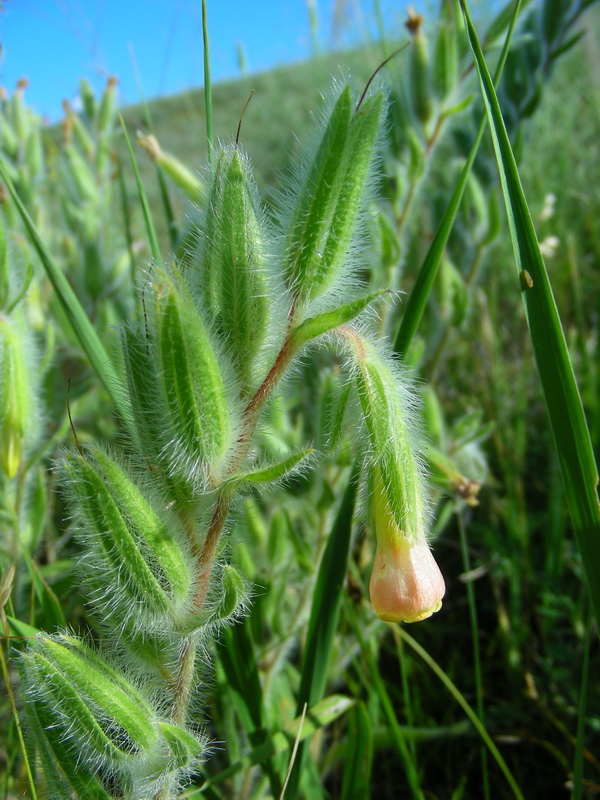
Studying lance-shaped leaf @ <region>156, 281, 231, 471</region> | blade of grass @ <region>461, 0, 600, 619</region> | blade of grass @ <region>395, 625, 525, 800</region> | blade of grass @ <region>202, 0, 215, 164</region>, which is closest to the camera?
lance-shaped leaf @ <region>156, 281, 231, 471</region>

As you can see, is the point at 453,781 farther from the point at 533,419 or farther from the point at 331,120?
the point at 331,120

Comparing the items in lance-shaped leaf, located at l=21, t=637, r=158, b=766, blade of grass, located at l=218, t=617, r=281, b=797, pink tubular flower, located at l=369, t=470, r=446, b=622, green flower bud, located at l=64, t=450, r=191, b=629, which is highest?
green flower bud, located at l=64, t=450, r=191, b=629

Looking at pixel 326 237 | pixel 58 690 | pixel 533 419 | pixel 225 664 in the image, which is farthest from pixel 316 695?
pixel 533 419

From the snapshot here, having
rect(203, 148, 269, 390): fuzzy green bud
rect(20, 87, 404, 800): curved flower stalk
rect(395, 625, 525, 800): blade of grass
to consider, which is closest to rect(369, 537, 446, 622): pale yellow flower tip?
rect(20, 87, 404, 800): curved flower stalk

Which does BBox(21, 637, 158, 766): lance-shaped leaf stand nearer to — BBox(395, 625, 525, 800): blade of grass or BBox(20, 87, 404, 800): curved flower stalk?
Result: BBox(20, 87, 404, 800): curved flower stalk

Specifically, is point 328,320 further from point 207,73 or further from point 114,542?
point 207,73

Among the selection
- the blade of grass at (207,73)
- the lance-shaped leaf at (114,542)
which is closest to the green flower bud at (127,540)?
the lance-shaped leaf at (114,542)
